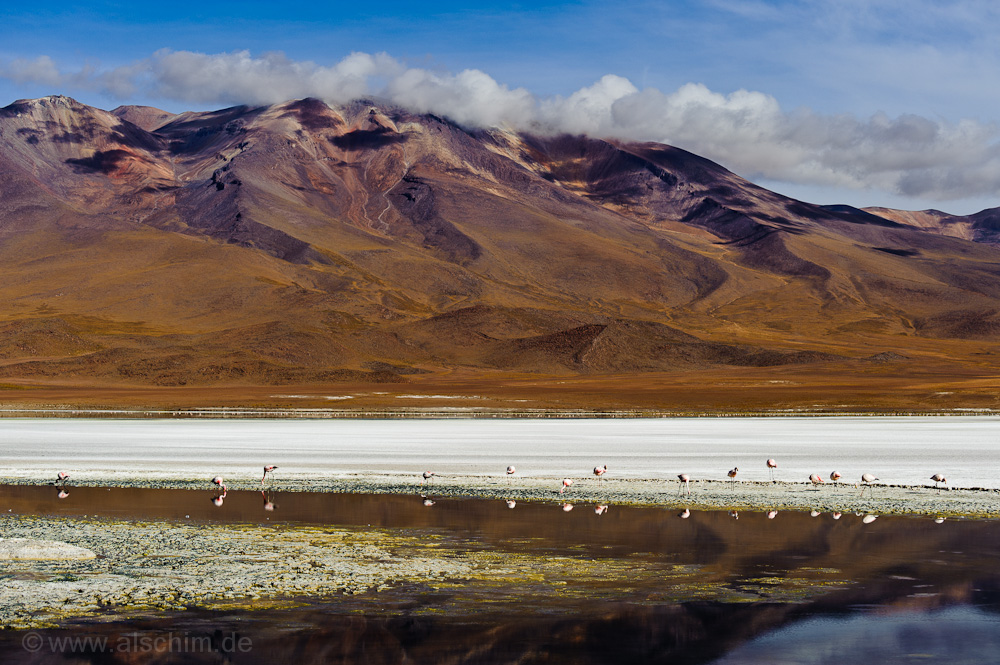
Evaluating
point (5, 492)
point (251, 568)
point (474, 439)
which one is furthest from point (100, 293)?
point (251, 568)

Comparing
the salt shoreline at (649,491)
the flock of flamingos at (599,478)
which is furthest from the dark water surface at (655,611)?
the salt shoreline at (649,491)

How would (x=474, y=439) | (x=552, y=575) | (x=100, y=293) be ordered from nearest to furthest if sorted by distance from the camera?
(x=552, y=575)
(x=474, y=439)
(x=100, y=293)

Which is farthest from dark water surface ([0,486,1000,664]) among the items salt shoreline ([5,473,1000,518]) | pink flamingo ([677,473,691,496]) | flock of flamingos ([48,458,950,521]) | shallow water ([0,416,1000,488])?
shallow water ([0,416,1000,488])

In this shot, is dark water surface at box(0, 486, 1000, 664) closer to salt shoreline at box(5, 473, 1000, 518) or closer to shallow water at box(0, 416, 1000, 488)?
salt shoreline at box(5, 473, 1000, 518)

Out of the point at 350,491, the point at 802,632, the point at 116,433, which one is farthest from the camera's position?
the point at 116,433

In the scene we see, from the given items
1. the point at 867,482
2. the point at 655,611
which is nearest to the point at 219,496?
the point at 655,611

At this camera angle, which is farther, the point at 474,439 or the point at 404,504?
the point at 474,439

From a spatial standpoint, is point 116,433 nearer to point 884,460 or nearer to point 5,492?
point 5,492
